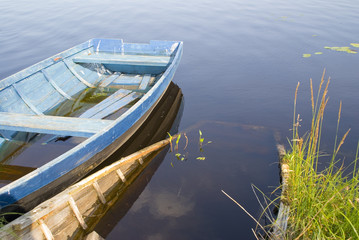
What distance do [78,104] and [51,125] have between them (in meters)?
2.49

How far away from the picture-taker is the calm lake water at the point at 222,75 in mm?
4324

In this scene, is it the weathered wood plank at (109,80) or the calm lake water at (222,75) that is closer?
the calm lake water at (222,75)

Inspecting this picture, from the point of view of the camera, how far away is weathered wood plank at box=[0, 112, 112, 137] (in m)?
4.39

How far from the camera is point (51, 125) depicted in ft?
14.7

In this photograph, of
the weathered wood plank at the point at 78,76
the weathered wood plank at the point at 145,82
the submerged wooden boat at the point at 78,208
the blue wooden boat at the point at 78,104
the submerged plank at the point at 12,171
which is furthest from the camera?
the weathered wood plank at the point at 145,82

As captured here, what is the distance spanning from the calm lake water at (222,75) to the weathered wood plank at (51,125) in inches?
56.2

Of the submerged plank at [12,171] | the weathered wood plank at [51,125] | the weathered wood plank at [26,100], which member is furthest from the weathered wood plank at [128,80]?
the submerged plank at [12,171]

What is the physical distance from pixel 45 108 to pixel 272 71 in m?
7.32

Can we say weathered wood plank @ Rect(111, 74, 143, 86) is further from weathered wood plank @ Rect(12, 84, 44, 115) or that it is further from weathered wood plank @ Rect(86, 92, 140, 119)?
weathered wood plank @ Rect(12, 84, 44, 115)

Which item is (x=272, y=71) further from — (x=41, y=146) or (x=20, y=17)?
(x=20, y=17)

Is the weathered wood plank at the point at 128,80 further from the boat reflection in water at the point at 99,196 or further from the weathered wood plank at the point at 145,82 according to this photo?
the boat reflection in water at the point at 99,196

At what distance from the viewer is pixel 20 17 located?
1634 cm

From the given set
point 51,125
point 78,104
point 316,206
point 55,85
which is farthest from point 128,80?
point 316,206

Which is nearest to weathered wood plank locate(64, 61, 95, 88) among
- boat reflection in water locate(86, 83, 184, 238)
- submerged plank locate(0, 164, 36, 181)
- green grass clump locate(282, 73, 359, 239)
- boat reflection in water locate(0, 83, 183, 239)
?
boat reflection in water locate(86, 83, 184, 238)
